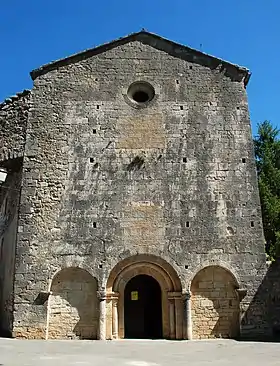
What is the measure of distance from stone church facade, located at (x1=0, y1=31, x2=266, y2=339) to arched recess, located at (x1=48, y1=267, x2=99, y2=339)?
30 mm

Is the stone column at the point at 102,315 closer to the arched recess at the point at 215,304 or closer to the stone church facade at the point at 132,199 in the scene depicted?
the stone church facade at the point at 132,199

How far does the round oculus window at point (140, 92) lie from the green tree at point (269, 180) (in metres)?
8.74

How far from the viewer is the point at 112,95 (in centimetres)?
1424

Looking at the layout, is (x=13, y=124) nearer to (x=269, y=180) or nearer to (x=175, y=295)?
(x=175, y=295)

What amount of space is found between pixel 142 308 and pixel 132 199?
12.9 feet

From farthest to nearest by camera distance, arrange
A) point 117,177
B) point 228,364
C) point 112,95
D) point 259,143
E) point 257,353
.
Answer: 1. point 259,143
2. point 112,95
3. point 117,177
4. point 257,353
5. point 228,364

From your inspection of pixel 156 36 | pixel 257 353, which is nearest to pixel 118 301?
pixel 257 353

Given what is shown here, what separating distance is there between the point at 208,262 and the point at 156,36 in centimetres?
816

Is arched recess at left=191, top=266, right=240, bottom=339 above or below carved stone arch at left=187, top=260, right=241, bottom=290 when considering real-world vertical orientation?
below

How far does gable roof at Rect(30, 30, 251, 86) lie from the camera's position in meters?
14.6

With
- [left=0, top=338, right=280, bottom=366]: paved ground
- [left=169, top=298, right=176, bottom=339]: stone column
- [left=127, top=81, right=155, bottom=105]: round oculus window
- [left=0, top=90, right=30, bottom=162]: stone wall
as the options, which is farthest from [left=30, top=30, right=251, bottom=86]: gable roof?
[left=0, top=338, right=280, bottom=366]: paved ground

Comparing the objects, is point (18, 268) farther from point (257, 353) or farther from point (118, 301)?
point (257, 353)

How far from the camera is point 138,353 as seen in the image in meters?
8.97

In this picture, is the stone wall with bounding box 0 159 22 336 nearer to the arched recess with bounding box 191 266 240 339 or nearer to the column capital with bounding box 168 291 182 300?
the column capital with bounding box 168 291 182 300
